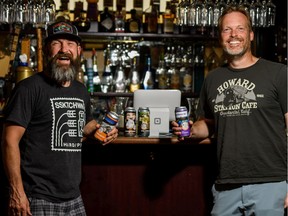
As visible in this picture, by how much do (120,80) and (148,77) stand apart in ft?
0.98

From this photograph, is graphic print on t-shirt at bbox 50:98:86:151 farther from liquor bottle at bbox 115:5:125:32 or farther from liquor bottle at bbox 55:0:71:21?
liquor bottle at bbox 55:0:71:21

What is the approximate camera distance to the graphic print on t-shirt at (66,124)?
2434mm

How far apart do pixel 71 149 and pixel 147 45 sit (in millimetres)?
2848

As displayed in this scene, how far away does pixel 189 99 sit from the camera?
480 cm

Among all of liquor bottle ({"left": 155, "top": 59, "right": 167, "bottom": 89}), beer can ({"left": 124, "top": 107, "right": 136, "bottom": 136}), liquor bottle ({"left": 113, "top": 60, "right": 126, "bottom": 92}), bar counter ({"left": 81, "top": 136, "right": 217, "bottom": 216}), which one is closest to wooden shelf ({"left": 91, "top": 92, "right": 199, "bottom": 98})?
liquor bottle ({"left": 113, "top": 60, "right": 126, "bottom": 92})

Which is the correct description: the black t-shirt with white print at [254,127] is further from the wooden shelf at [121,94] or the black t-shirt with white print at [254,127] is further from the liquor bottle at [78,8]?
Result: the liquor bottle at [78,8]

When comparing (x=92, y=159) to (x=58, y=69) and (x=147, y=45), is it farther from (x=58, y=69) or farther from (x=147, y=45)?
(x=147, y=45)

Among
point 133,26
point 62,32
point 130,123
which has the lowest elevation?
point 130,123

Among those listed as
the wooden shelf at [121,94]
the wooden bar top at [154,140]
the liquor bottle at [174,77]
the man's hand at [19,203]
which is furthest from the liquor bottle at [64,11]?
the man's hand at [19,203]

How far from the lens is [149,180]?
10.5ft

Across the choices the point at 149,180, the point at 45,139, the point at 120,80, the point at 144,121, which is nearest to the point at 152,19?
the point at 120,80

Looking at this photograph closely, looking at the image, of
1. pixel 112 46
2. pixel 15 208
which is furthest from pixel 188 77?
pixel 15 208

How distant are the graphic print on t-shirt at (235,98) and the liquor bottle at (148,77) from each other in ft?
7.61

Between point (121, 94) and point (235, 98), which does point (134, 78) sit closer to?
point (121, 94)
